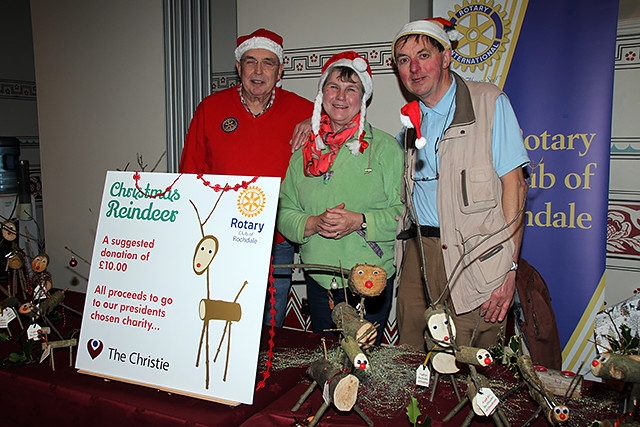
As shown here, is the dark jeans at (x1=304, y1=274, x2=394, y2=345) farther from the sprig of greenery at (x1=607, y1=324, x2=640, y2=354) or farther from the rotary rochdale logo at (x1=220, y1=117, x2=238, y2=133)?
the sprig of greenery at (x1=607, y1=324, x2=640, y2=354)

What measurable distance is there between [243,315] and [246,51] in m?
1.54

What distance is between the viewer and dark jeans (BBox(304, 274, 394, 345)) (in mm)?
2053

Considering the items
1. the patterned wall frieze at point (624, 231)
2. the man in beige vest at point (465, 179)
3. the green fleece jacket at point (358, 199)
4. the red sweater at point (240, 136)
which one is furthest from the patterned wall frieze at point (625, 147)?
the red sweater at point (240, 136)

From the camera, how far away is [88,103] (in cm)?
370

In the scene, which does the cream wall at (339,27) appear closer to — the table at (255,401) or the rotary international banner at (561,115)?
the rotary international banner at (561,115)

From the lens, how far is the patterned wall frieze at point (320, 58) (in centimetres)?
277

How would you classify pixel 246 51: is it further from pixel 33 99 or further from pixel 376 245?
pixel 33 99

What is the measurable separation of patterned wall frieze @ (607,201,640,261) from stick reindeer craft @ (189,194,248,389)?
2064 millimetres

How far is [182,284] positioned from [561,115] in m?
1.86

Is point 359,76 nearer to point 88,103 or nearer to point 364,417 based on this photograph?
point 364,417

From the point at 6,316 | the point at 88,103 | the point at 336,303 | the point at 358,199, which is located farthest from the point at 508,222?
the point at 88,103

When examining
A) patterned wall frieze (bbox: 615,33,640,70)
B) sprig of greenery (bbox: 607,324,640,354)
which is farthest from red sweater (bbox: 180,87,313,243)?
sprig of greenery (bbox: 607,324,640,354)

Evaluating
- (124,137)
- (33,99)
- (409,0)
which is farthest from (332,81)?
(33,99)

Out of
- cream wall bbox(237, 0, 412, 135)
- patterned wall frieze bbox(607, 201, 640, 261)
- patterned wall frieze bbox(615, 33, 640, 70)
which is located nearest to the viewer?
patterned wall frieze bbox(615, 33, 640, 70)
